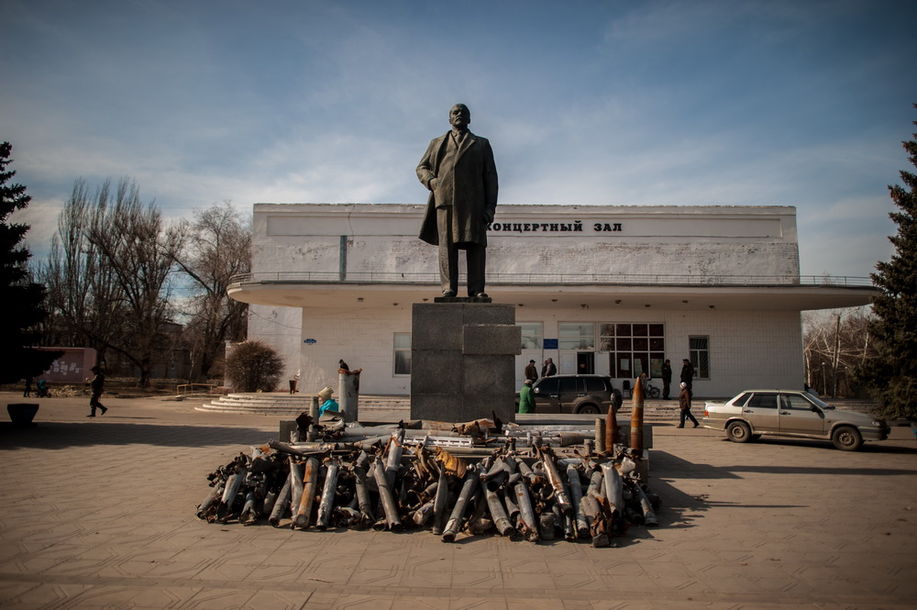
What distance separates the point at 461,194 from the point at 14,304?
12842mm

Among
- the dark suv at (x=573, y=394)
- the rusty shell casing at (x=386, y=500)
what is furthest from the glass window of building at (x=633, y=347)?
the rusty shell casing at (x=386, y=500)

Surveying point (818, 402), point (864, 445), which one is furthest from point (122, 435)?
point (864, 445)

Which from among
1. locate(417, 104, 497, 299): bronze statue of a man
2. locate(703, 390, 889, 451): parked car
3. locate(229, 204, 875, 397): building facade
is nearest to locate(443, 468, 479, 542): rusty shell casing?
locate(417, 104, 497, 299): bronze statue of a man

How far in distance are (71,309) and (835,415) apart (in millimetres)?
41587

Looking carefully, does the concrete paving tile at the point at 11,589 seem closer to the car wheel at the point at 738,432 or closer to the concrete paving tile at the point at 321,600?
the concrete paving tile at the point at 321,600

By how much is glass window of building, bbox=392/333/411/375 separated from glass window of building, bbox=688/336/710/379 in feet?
41.7

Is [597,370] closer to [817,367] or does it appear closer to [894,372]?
[894,372]

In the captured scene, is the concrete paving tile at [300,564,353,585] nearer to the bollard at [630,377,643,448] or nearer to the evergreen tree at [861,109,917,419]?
the bollard at [630,377,643,448]

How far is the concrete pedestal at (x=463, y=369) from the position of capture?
7.61m

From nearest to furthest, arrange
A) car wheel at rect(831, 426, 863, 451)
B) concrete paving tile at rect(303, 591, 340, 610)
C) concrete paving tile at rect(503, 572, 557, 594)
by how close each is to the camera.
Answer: concrete paving tile at rect(303, 591, 340, 610)
concrete paving tile at rect(503, 572, 557, 594)
car wheel at rect(831, 426, 863, 451)

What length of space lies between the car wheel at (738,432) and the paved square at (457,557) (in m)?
5.72

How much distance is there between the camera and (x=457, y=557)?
180 inches

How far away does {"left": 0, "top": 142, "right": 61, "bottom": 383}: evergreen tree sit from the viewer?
14273mm

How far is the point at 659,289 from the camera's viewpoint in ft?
74.5
